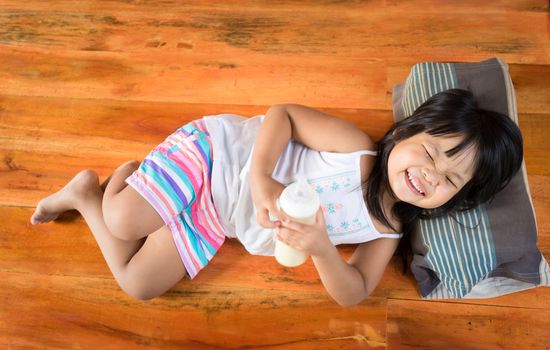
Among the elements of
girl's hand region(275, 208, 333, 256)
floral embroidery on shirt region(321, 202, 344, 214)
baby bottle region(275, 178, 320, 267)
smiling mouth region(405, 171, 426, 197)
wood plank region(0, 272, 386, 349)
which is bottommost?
wood plank region(0, 272, 386, 349)

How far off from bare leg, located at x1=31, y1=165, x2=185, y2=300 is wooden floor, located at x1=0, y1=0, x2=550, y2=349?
7 cm

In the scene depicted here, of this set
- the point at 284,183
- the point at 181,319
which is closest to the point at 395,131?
the point at 284,183

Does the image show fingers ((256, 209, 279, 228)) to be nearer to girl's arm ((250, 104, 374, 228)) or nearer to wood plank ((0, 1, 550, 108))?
girl's arm ((250, 104, 374, 228))

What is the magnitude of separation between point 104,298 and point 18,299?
0.68ft

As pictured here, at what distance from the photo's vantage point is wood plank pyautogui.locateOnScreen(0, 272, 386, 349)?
113 cm

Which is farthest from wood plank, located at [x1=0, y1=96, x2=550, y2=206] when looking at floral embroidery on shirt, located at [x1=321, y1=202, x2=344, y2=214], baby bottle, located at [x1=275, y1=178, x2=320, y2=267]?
baby bottle, located at [x1=275, y1=178, x2=320, y2=267]

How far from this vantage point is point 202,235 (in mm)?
1140

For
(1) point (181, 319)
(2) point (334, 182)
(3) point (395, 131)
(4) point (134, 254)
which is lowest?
(1) point (181, 319)

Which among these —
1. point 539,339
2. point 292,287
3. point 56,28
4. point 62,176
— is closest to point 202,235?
point 292,287

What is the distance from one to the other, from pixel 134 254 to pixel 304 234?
490mm

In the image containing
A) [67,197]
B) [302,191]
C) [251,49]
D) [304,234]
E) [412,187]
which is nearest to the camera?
[302,191]

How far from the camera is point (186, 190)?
1.07 metres

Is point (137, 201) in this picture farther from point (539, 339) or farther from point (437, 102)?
point (539, 339)

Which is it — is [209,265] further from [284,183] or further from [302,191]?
[302,191]
